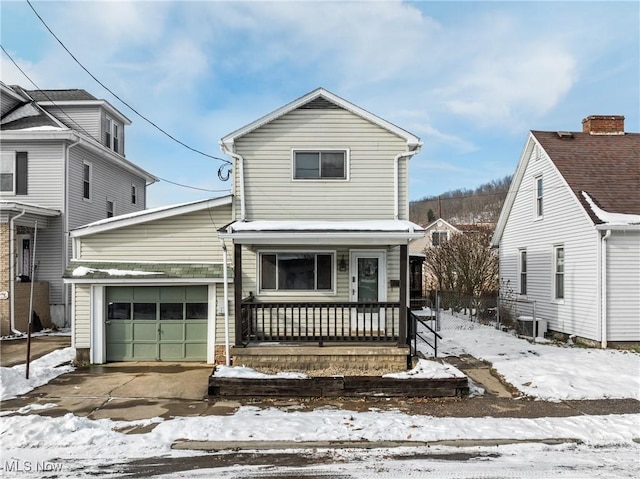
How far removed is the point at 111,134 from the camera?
20812mm

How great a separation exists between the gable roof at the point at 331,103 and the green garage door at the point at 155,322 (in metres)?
3.97

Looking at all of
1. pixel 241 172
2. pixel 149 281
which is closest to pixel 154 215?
pixel 149 281

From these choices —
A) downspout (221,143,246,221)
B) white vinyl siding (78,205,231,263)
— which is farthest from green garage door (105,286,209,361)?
downspout (221,143,246,221)

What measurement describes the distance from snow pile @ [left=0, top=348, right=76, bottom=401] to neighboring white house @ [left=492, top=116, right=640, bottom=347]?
1413cm

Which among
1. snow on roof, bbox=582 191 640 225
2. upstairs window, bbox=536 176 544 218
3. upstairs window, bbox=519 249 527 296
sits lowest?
upstairs window, bbox=519 249 527 296

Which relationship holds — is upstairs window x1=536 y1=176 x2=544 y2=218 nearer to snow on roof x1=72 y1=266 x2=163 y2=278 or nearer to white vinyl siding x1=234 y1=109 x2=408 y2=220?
white vinyl siding x1=234 y1=109 x2=408 y2=220

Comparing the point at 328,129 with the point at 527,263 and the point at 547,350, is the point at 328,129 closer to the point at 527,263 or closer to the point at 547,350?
the point at 547,350

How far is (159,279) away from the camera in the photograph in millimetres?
10570

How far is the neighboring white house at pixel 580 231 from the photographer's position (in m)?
12.3

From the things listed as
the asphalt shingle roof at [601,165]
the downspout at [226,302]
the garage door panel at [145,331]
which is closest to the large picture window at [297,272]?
the downspout at [226,302]

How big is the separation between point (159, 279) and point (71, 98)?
14446mm

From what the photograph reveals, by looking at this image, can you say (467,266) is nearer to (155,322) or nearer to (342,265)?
(342,265)

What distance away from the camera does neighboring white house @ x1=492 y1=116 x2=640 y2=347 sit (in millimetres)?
12297

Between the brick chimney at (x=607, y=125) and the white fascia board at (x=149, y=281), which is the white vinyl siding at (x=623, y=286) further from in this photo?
the white fascia board at (x=149, y=281)
